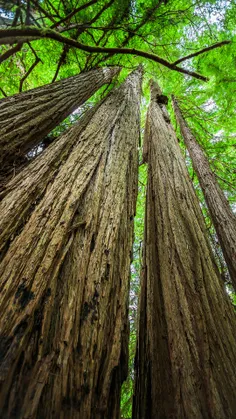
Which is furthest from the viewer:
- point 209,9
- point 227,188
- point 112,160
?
point 227,188

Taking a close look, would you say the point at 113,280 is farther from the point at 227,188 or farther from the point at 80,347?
the point at 227,188

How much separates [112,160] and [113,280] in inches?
37.0

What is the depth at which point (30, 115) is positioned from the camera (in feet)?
5.49

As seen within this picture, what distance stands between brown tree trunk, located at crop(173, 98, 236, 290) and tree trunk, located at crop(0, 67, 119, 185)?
2.38m

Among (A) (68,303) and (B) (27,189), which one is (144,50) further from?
(A) (68,303)

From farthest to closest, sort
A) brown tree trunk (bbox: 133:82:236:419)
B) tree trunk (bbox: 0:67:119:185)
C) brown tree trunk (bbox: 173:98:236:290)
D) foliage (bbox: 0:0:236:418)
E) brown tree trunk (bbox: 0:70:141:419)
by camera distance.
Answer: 1. brown tree trunk (bbox: 173:98:236:290)
2. foliage (bbox: 0:0:236:418)
3. tree trunk (bbox: 0:67:119:185)
4. brown tree trunk (bbox: 133:82:236:419)
5. brown tree trunk (bbox: 0:70:141:419)

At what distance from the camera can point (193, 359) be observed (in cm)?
105

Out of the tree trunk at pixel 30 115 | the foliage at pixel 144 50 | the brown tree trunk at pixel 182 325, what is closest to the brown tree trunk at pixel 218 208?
the foliage at pixel 144 50

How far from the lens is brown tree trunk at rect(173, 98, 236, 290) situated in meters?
3.03

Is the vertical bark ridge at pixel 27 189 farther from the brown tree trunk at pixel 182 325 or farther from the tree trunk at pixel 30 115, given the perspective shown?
the brown tree trunk at pixel 182 325

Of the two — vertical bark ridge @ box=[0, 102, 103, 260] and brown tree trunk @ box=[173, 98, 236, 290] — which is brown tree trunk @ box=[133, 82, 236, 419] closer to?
vertical bark ridge @ box=[0, 102, 103, 260]

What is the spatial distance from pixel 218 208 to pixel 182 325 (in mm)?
2630

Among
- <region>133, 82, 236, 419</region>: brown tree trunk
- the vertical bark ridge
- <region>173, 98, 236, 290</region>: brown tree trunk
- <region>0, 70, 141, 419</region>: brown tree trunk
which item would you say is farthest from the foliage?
<region>133, 82, 236, 419</region>: brown tree trunk

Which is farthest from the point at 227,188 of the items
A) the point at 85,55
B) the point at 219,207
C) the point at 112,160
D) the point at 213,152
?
the point at 112,160
